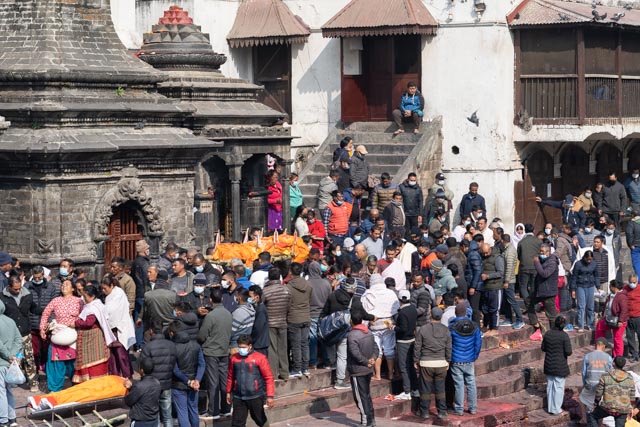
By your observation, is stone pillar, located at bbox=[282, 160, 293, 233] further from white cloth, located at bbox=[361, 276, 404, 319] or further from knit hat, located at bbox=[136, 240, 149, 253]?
white cloth, located at bbox=[361, 276, 404, 319]

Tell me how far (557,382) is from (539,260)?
2770mm

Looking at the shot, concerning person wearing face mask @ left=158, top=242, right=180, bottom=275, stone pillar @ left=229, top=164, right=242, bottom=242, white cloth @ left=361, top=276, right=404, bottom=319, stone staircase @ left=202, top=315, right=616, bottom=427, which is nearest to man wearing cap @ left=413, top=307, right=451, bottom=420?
stone staircase @ left=202, top=315, right=616, bottom=427

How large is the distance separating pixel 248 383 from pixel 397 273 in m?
4.74

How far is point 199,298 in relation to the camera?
1856 cm

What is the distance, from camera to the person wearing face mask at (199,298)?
59.5 ft

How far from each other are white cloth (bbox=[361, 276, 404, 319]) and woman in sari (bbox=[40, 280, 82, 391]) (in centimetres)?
420

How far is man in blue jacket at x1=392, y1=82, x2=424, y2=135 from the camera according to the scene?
1180 inches

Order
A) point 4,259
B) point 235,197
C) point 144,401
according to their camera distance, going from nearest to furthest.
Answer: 1. point 144,401
2. point 4,259
3. point 235,197

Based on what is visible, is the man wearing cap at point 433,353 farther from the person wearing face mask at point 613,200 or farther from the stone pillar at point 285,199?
the person wearing face mask at point 613,200

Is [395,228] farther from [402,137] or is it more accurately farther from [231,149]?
[402,137]

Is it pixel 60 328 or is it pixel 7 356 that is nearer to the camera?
pixel 7 356

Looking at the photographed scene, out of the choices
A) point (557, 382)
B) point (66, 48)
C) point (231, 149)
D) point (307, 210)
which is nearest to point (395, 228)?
point (307, 210)

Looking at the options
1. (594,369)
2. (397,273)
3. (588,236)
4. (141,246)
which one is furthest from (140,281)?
(588,236)

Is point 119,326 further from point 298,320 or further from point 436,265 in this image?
point 436,265
